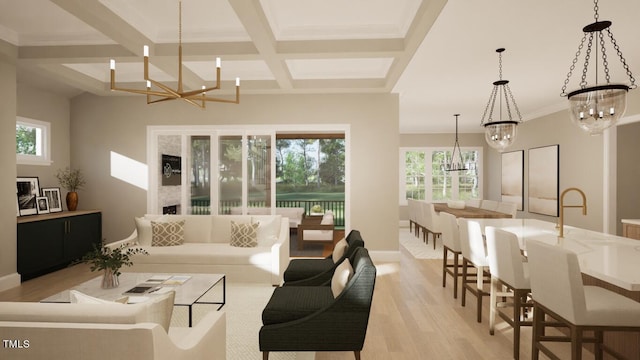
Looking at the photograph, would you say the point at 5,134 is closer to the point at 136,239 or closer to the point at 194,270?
the point at 136,239

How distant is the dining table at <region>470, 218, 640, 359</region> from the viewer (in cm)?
191

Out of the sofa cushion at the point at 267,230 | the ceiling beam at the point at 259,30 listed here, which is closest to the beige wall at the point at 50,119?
the sofa cushion at the point at 267,230

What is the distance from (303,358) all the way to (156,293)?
1.38 meters

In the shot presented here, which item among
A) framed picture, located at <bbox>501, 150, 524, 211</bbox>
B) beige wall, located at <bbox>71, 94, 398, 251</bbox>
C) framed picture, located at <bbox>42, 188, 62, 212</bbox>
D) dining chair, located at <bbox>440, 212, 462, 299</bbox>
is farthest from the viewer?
framed picture, located at <bbox>501, 150, 524, 211</bbox>

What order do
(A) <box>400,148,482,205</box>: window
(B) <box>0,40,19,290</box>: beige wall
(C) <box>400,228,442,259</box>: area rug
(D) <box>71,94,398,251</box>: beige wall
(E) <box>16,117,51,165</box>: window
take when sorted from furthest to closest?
(A) <box>400,148,482,205</box>: window → (C) <box>400,228,442,259</box>: area rug → (D) <box>71,94,398,251</box>: beige wall → (E) <box>16,117,51,165</box>: window → (B) <box>0,40,19,290</box>: beige wall

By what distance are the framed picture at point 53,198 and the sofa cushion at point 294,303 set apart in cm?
485

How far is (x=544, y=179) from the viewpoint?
7238 millimetres

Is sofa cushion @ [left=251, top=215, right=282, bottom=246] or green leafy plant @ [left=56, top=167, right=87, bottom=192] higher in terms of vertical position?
green leafy plant @ [left=56, top=167, right=87, bottom=192]

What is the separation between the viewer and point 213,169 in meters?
6.02

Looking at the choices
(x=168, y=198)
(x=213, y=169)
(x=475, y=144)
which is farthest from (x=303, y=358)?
(x=475, y=144)

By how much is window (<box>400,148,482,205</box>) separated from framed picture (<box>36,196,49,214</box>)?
834 cm

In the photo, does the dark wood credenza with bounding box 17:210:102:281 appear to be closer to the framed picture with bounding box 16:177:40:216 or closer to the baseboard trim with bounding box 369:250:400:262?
the framed picture with bounding box 16:177:40:216

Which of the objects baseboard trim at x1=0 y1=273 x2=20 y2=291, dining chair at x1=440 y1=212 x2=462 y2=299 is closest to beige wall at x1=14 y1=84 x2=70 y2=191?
baseboard trim at x1=0 y1=273 x2=20 y2=291

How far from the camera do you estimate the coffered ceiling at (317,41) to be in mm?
3156
